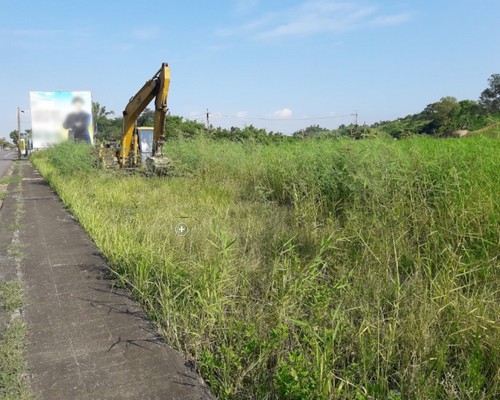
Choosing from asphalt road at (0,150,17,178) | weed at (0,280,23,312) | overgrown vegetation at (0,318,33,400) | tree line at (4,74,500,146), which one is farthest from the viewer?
asphalt road at (0,150,17,178)

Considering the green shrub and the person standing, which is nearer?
the green shrub

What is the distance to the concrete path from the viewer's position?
8.29ft

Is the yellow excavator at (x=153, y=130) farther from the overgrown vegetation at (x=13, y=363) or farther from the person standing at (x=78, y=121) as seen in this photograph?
the person standing at (x=78, y=121)

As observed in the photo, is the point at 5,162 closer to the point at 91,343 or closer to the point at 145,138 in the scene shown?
the point at 145,138

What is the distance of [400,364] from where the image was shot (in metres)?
2.59

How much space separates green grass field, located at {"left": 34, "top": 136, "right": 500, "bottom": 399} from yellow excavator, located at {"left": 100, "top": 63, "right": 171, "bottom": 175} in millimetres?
6919

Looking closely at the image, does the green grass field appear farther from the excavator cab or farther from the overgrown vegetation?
the excavator cab

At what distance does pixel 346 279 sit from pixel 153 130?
12836 millimetres

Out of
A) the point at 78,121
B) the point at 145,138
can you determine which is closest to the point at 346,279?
the point at 145,138

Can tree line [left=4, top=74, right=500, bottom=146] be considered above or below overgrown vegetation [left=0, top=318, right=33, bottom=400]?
above

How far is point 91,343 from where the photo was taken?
304 cm

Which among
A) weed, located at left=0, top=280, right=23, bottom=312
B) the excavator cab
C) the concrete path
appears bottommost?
the concrete path

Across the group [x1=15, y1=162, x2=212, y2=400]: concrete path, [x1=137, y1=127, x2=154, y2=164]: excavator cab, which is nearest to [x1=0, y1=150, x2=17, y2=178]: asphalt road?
[x1=137, y1=127, x2=154, y2=164]: excavator cab

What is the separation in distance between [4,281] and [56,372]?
6.69 feet
